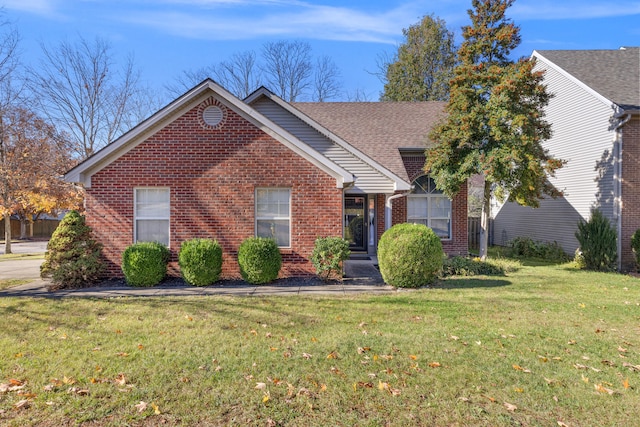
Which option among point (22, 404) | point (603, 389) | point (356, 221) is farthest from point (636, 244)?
point (22, 404)

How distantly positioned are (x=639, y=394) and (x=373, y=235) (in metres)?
11.6

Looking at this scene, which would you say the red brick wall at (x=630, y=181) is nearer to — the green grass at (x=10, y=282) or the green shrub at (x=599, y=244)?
the green shrub at (x=599, y=244)

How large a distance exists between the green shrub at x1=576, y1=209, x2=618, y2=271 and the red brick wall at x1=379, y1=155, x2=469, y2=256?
3.95 m

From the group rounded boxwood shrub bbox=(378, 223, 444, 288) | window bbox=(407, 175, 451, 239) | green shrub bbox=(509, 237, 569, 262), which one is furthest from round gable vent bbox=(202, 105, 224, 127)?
green shrub bbox=(509, 237, 569, 262)

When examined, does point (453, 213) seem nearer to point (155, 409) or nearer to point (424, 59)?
point (155, 409)

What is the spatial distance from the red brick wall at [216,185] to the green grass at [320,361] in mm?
2421

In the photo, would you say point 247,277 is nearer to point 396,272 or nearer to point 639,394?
point 396,272

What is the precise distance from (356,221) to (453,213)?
153 inches

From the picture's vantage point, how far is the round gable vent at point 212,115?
9922mm

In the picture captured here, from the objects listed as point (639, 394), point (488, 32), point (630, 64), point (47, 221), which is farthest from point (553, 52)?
point (47, 221)

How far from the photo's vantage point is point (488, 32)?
1253 cm

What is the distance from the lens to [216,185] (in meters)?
9.97

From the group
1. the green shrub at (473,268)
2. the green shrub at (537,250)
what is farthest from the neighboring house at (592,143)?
the green shrub at (473,268)

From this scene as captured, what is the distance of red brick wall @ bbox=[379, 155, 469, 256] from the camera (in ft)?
49.8
